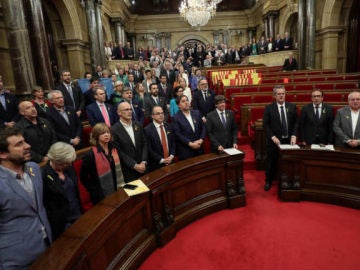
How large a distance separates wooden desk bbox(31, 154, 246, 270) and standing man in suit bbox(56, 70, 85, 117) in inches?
89.4

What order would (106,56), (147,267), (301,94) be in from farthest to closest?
1. (106,56)
2. (301,94)
3. (147,267)

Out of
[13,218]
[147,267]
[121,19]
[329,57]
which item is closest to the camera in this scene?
[13,218]

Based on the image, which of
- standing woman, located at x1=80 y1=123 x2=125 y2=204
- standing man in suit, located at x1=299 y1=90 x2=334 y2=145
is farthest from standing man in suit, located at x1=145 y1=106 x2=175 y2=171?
standing man in suit, located at x1=299 y1=90 x2=334 y2=145

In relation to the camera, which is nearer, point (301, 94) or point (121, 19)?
point (301, 94)

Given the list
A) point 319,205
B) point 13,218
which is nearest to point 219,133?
point 319,205

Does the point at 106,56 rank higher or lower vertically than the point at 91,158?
higher

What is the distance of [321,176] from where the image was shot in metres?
2.88

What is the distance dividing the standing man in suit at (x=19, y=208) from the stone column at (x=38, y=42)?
12.9ft

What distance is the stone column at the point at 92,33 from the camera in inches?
339

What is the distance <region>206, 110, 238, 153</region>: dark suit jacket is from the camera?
3152mm

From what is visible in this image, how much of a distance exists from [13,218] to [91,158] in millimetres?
799

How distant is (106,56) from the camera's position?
998 cm

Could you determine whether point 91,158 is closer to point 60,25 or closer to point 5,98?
point 5,98

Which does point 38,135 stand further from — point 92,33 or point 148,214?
point 92,33
